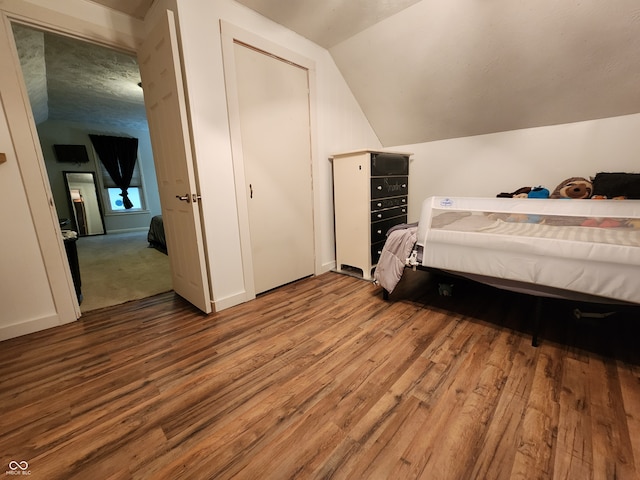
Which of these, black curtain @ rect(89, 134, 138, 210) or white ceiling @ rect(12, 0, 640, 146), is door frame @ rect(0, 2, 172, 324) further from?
black curtain @ rect(89, 134, 138, 210)

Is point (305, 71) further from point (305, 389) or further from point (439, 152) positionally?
point (305, 389)

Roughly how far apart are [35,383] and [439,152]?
161 inches

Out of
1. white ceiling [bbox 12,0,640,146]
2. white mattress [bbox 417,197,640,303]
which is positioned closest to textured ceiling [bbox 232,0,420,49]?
white ceiling [bbox 12,0,640,146]

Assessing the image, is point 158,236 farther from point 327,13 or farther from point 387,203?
point 327,13

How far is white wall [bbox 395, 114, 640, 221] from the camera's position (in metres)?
2.30

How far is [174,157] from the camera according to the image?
203 cm

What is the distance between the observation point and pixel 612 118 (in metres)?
2.29

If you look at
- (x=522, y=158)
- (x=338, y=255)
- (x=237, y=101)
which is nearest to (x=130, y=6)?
(x=237, y=101)

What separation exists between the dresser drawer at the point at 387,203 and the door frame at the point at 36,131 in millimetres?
2457

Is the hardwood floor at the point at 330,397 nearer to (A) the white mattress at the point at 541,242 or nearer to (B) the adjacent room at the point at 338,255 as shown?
(B) the adjacent room at the point at 338,255

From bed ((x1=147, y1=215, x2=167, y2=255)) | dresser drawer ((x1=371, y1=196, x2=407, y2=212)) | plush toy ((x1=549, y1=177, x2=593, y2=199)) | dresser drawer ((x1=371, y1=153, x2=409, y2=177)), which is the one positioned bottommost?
bed ((x1=147, y1=215, x2=167, y2=255))

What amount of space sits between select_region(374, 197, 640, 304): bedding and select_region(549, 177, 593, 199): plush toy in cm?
127

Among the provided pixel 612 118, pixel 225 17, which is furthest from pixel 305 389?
pixel 612 118

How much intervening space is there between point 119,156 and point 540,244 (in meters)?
8.06
